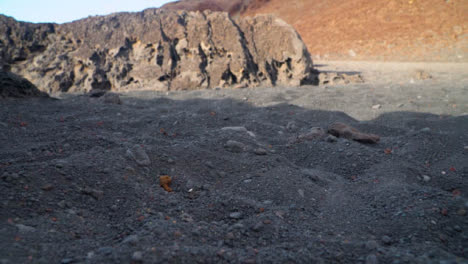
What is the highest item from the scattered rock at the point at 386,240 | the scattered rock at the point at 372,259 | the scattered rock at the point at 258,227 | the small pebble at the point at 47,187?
the small pebble at the point at 47,187

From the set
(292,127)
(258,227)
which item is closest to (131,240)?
(258,227)

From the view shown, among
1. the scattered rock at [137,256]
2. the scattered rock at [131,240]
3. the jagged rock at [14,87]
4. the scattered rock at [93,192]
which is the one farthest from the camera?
the jagged rock at [14,87]

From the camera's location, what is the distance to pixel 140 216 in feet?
4.86

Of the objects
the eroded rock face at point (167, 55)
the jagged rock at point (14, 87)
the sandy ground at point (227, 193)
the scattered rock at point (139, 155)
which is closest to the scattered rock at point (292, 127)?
the sandy ground at point (227, 193)

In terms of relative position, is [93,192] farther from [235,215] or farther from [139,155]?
[235,215]

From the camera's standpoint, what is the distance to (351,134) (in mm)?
2865

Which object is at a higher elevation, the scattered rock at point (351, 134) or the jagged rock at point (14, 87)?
the jagged rock at point (14, 87)

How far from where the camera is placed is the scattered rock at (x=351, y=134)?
2797mm

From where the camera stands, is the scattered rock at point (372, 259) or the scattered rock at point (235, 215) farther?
the scattered rock at point (235, 215)

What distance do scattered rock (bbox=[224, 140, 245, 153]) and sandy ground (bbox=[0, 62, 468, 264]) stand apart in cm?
2

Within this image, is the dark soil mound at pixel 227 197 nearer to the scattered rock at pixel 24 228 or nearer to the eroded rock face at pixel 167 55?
the scattered rock at pixel 24 228

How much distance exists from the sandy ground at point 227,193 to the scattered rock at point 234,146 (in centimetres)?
2

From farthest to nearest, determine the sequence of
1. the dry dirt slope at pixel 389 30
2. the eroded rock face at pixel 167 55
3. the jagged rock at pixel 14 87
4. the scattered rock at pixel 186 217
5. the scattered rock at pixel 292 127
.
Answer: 1. the dry dirt slope at pixel 389 30
2. the eroded rock face at pixel 167 55
3. the jagged rock at pixel 14 87
4. the scattered rock at pixel 292 127
5. the scattered rock at pixel 186 217

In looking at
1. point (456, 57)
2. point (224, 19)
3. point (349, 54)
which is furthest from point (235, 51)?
point (349, 54)
